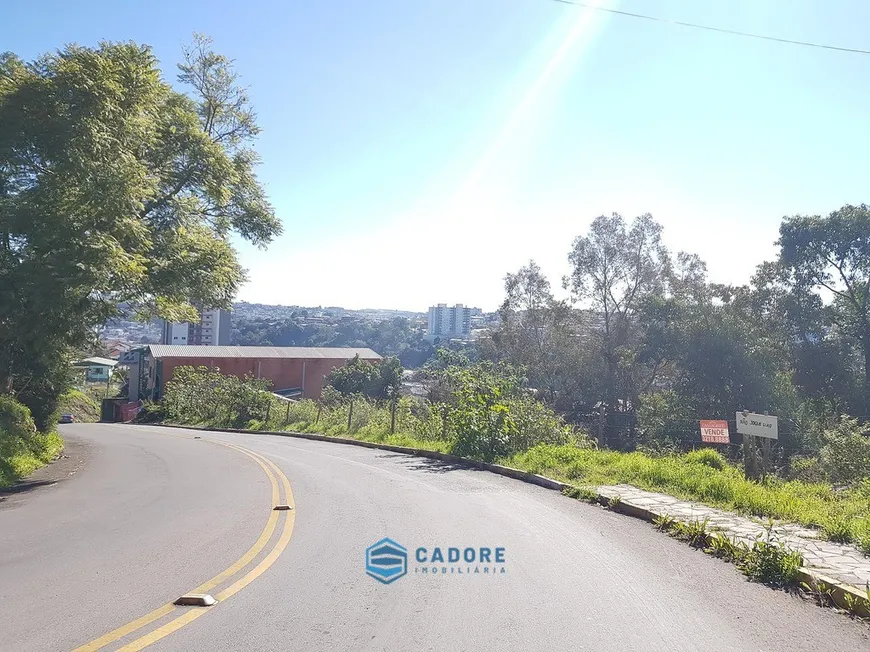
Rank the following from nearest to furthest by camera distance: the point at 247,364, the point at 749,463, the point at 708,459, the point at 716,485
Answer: the point at 716,485 < the point at 749,463 < the point at 708,459 < the point at 247,364

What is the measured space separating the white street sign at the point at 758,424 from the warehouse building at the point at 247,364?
1823 inches

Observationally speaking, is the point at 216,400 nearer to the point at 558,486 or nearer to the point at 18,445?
the point at 18,445

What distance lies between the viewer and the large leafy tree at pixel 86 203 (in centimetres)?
1140

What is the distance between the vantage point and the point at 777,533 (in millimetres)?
6969

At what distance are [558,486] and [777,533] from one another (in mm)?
4219

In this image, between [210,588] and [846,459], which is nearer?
[210,588]

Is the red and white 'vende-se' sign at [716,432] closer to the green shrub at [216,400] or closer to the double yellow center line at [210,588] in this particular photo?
the double yellow center line at [210,588]

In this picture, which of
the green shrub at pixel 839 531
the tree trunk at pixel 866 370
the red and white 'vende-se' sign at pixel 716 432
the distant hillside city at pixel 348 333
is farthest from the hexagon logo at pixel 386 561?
the distant hillside city at pixel 348 333

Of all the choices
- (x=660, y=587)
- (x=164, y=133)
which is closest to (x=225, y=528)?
(x=660, y=587)

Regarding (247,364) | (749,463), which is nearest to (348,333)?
(247,364)

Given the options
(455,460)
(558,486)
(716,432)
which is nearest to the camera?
(716,432)

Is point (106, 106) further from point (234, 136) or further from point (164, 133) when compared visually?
point (234, 136)

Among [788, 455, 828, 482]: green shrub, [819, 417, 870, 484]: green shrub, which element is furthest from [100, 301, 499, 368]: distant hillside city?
[819, 417, 870, 484]: green shrub

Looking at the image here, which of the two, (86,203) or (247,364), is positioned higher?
(86,203)
